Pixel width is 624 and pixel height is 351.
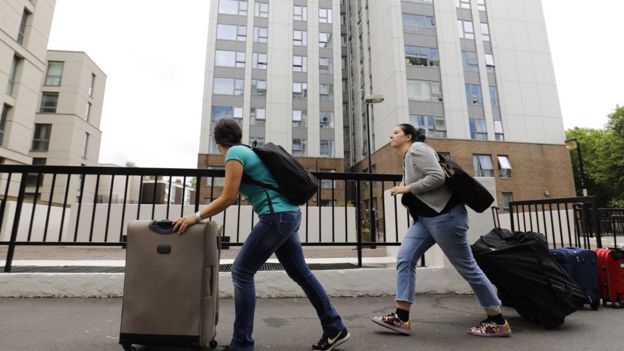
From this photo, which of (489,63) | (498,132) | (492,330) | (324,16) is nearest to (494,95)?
(489,63)

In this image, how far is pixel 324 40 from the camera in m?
40.4

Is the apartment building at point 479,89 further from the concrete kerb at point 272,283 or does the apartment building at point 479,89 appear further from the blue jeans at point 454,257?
the blue jeans at point 454,257

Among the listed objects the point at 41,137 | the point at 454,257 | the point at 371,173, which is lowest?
the point at 454,257

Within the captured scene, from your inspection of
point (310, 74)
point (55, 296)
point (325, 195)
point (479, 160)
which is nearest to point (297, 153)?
point (325, 195)

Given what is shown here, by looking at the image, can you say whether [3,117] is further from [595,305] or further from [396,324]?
[595,305]

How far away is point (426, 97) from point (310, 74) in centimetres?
1428

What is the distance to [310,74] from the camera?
38.8 metres

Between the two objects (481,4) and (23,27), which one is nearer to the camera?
(23,27)

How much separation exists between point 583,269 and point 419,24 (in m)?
33.3

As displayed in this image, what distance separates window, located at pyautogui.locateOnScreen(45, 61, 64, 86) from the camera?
1462 inches

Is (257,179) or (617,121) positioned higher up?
(617,121)

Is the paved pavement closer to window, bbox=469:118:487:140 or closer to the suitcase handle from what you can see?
the suitcase handle

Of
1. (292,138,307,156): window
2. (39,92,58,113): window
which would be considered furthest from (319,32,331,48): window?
(39,92,58,113): window

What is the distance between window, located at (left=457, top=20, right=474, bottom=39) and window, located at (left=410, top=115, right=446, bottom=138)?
934 cm
